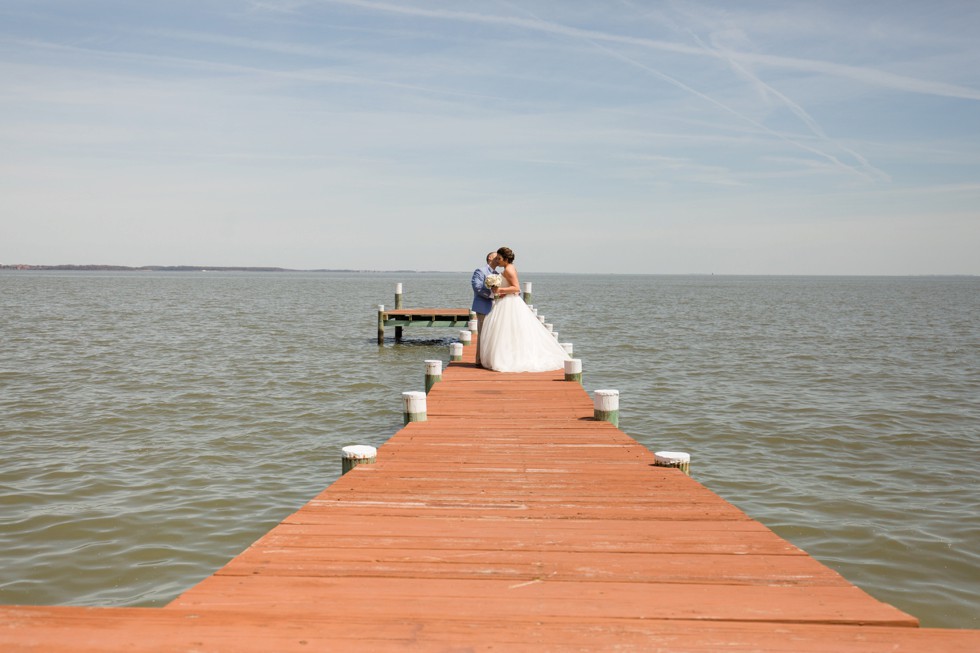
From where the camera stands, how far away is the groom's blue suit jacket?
1578 cm

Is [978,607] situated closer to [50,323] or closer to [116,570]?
[116,570]

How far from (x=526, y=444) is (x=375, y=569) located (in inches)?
170

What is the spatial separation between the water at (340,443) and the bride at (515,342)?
222 centimetres

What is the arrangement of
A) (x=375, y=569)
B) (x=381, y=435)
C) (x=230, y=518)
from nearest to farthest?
(x=375, y=569) < (x=230, y=518) < (x=381, y=435)

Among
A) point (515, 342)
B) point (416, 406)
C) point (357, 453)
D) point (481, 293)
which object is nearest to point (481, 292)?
point (481, 293)

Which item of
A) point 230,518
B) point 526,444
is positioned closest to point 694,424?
point 526,444

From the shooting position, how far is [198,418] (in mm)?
15805

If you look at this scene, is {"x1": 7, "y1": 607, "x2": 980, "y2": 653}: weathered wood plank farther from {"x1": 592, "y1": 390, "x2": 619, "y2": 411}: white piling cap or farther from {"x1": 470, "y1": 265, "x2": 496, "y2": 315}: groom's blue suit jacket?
{"x1": 470, "y1": 265, "x2": 496, "y2": 315}: groom's blue suit jacket

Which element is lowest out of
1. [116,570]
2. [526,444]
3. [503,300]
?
[116,570]

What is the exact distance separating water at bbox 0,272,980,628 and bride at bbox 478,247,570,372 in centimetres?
222

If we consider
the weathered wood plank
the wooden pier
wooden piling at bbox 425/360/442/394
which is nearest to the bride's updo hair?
wooden piling at bbox 425/360/442/394

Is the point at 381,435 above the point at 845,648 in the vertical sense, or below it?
below

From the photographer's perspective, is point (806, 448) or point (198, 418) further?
point (198, 418)

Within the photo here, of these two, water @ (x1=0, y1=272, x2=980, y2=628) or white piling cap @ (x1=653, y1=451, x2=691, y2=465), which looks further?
water @ (x1=0, y1=272, x2=980, y2=628)
